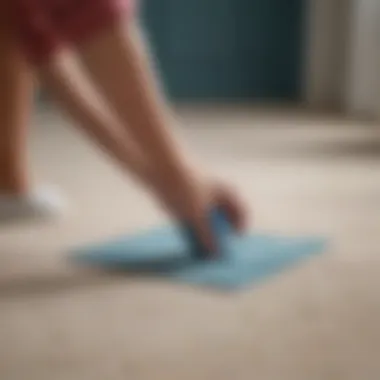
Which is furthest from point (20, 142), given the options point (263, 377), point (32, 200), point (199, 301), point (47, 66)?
point (263, 377)

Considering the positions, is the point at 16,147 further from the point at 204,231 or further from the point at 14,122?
the point at 204,231

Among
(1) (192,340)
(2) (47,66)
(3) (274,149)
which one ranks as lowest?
(3) (274,149)

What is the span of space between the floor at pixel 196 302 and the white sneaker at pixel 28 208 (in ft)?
0.08

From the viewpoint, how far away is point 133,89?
1.23 metres

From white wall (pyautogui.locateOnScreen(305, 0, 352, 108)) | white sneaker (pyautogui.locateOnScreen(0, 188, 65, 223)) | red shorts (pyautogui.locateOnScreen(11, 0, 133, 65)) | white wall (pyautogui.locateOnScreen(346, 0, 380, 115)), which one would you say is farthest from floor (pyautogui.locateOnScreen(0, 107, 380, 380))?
white wall (pyautogui.locateOnScreen(305, 0, 352, 108))

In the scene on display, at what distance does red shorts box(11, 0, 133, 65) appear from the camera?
4.00ft

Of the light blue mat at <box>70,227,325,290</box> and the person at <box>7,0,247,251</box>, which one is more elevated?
the person at <box>7,0,247,251</box>

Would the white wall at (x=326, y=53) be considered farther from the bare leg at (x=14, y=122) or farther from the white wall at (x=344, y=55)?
the bare leg at (x=14, y=122)

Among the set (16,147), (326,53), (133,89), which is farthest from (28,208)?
(326,53)

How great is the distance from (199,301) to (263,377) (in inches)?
8.6

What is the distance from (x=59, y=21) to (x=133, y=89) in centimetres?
12

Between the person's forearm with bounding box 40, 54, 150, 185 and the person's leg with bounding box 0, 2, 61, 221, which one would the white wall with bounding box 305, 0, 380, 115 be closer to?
the person's leg with bounding box 0, 2, 61, 221

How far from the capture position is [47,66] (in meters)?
1.29

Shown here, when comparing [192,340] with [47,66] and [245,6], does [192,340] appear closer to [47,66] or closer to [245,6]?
[47,66]
